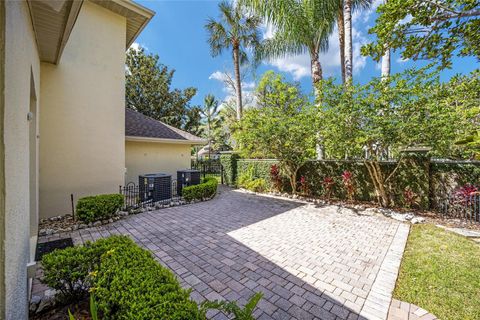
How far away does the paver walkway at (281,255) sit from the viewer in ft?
11.0

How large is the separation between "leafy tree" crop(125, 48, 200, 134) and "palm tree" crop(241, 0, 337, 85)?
578 inches

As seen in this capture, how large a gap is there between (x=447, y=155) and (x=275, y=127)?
6.73 metres

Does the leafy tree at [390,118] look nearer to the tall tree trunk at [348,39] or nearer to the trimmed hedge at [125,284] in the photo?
the tall tree trunk at [348,39]

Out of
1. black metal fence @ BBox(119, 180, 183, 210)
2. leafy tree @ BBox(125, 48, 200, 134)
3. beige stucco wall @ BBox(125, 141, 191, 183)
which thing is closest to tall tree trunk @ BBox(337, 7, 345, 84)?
beige stucco wall @ BBox(125, 141, 191, 183)

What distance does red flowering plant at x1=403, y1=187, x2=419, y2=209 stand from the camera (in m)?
8.27

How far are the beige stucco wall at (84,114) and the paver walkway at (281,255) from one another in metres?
2.27

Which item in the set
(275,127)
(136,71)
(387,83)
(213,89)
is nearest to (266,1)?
(275,127)

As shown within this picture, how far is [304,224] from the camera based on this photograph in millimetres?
7020

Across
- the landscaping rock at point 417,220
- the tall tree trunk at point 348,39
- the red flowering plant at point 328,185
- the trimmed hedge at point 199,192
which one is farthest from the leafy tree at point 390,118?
the trimmed hedge at point 199,192

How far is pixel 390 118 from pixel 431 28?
16.3 ft

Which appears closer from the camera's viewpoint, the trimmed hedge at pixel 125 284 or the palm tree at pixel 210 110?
the trimmed hedge at pixel 125 284

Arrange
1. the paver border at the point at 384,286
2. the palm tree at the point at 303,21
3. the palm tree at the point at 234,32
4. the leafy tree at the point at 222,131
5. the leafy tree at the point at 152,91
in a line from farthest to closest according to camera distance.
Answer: the leafy tree at the point at 222,131
the leafy tree at the point at 152,91
the palm tree at the point at 234,32
the palm tree at the point at 303,21
the paver border at the point at 384,286

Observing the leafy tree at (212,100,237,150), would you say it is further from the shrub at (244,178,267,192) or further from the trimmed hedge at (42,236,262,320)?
the trimmed hedge at (42,236,262,320)

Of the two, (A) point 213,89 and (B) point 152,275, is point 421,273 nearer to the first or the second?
(B) point 152,275
